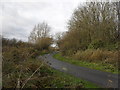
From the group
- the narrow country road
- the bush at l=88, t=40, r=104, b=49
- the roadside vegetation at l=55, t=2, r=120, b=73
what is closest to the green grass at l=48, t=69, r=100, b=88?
the narrow country road

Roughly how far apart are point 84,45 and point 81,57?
489 cm

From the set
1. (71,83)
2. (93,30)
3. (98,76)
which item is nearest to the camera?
(71,83)

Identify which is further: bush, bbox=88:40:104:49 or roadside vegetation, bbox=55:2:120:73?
roadside vegetation, bbox=55:2:120:73

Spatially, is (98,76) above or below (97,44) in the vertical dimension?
below

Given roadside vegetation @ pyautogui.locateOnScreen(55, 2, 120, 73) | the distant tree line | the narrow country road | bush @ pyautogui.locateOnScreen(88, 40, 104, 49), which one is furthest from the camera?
the distant tree line

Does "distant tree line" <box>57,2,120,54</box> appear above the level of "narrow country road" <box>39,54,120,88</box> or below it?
above

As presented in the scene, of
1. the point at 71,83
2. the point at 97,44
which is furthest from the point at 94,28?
the point at 71,83

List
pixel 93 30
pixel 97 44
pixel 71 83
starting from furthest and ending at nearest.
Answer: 1. pixel 93 30
2. pixel 97 44
3. pixel 71 83

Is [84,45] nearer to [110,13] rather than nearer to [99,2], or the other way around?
[110,13]

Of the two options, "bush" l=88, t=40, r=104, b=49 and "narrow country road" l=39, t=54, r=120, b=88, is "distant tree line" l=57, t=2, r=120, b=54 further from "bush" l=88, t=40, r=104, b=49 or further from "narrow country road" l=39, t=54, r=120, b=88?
"narrow country road" l=39, t=54, r=120, b=88

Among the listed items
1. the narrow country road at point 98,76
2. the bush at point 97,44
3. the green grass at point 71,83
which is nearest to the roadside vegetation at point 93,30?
the bush at point 97,44

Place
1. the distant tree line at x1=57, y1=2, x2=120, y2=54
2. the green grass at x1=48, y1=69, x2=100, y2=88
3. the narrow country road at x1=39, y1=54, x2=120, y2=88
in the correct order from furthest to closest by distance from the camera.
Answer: the distant tree line at x1=57, y1=2, x2=120, y2=54 → the narrow country road at x1=39, y1=54, x2=120, y2=88 → the green grass at x1=48, y1=69, x2=100, y2=88

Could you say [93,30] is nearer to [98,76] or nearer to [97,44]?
[97,44]

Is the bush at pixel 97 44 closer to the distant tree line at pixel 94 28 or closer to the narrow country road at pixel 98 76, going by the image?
the distant tree line at pixel 94 28
